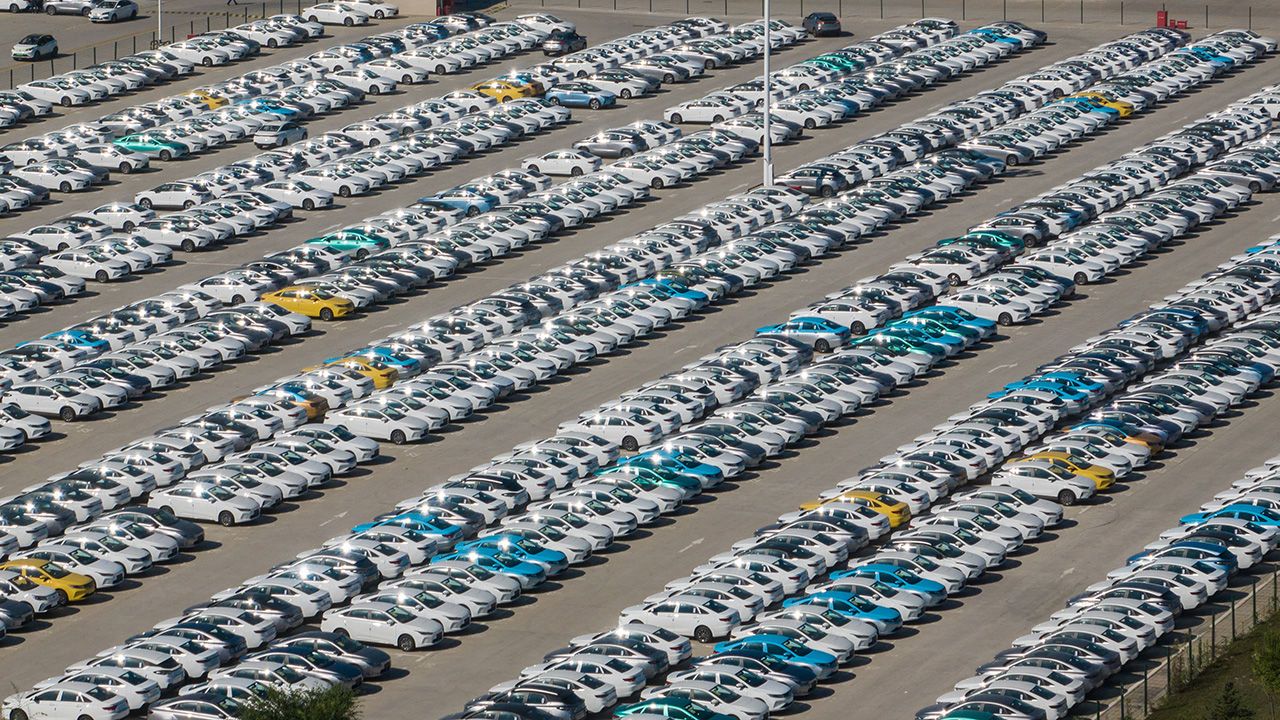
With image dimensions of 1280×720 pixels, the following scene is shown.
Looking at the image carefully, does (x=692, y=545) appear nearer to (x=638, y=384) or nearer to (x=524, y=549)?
(x=524, y=549)

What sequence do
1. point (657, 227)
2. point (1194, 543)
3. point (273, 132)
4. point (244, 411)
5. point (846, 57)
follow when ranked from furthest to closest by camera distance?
point (846, 57) → point (273, 132) → point (657, 227) → point (244, 411) → point (1194, 543)

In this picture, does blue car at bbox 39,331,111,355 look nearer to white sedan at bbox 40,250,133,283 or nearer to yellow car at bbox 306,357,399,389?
yellow car at bbox 306,357,399,389

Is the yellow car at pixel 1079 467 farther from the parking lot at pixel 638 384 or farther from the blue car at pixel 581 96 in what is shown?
the blue car at pixel 581 96

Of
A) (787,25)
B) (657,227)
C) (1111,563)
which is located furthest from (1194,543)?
(787,25)

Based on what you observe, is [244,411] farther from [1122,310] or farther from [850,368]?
[1122,310]

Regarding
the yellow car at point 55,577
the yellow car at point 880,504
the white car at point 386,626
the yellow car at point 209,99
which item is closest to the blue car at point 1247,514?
the yellow car at point 880,504
